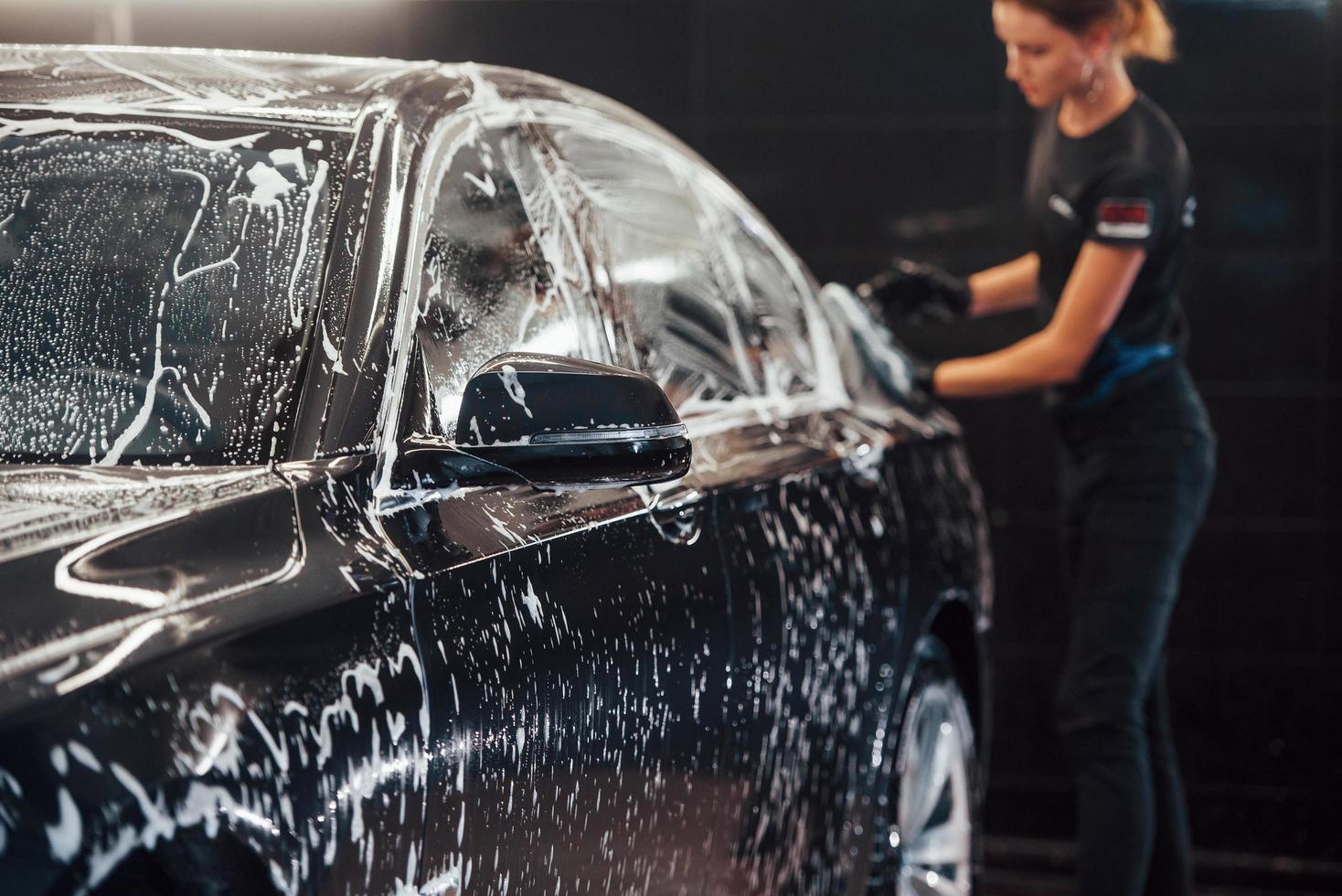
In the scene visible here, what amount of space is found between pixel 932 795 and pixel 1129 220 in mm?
1074

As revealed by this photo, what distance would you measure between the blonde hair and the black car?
3.35 ft

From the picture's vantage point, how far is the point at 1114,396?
10.7ft

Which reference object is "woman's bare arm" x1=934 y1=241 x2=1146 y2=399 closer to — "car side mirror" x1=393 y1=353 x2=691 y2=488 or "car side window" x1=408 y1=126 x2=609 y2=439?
"car side window" x1=408 y1=126 x2=609 y2=439

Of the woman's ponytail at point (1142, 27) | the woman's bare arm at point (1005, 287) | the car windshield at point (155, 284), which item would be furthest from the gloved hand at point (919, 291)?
the car windshield at point (155, 284)

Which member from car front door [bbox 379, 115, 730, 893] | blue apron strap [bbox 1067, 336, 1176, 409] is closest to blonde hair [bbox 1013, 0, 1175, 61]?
blue apron strap [bbox 1067, 336, 1176, 409]

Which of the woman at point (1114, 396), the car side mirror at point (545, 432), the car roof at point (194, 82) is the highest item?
the car roof at point (194, 82)

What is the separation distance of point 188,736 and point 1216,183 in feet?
15.0

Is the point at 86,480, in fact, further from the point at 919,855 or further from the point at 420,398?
the point at 919,855

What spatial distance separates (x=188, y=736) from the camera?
1.12 metres

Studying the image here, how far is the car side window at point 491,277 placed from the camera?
165 cm

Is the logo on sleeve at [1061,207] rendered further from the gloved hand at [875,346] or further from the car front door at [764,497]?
the car front door at [764,497]

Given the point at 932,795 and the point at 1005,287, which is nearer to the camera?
the point at 932,795

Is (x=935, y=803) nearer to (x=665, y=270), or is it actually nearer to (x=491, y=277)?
(x=665, y=270)

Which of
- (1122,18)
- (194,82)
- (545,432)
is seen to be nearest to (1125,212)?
(1122,18)
